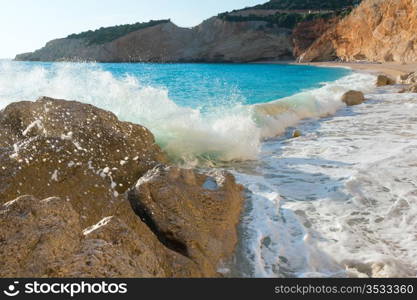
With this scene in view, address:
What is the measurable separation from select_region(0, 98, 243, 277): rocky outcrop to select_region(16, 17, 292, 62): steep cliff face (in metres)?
65.9

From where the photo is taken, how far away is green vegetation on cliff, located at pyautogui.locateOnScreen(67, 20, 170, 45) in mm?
83938

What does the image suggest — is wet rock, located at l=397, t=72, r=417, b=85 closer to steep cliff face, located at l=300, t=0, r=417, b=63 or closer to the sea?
the sea

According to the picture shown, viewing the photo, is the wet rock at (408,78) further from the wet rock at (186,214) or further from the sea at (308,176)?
the wet rock at (186,214)

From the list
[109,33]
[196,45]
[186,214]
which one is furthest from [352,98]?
[109,33]

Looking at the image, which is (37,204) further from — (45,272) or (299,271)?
(299,271)

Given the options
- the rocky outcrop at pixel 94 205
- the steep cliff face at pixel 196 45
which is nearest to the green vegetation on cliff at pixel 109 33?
the steep cliff face at pixel 196 45

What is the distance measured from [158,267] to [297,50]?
64291 mm

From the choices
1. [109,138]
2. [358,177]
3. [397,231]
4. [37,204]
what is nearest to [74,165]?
[109,138]

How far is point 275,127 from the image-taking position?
9.48 metres

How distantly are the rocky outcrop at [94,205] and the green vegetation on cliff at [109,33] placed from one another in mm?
81759

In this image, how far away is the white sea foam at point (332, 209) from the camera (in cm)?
319

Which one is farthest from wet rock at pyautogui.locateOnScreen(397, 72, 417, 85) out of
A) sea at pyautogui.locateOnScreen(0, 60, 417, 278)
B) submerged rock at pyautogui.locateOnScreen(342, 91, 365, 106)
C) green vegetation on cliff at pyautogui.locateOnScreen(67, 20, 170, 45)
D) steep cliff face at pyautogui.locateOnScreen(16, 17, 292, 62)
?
green vegetation on cliff at pyautogui.locateOnScreen(67, 20, 170, 45)

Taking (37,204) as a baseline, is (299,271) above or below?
below

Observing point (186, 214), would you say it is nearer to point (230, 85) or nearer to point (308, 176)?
point (308, 176)
